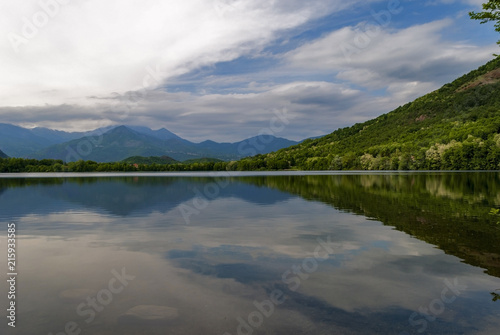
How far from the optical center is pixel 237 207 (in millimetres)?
40906

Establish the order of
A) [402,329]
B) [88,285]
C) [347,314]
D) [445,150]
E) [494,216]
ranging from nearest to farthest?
[402,329]
[347,314]
[88,285]
[494,216]
[445,150]

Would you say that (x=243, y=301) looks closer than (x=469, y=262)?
Yes

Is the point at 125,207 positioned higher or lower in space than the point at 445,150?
lower

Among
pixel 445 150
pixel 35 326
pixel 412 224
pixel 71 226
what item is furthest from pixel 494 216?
pixel 445 150

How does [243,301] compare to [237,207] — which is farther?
[237,207]

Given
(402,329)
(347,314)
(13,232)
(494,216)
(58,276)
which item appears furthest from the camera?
(494,216)

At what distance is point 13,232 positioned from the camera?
86.2 ft

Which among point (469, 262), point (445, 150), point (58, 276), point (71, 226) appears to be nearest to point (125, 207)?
point (71, 226)

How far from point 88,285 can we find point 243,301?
641cm

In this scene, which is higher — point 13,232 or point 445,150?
point 445,150

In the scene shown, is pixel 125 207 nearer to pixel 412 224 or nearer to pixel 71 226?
pixel 71 226

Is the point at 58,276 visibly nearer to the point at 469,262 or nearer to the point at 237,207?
the point at 469,262

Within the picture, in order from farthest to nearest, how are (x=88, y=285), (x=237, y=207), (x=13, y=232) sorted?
(x=237, y=207) → (x=13, y=232) → (x=88, y=285)

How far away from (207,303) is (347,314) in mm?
4516
